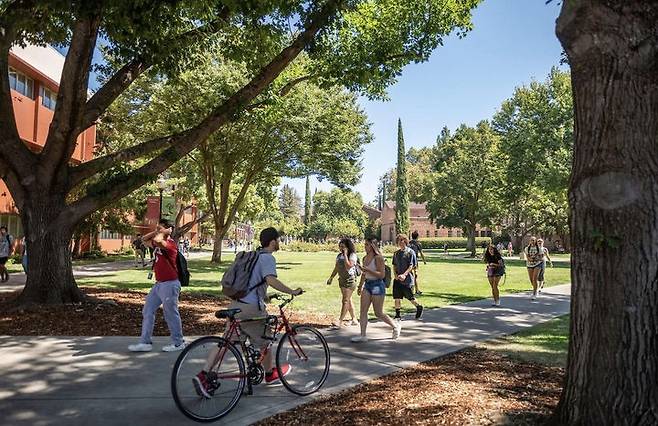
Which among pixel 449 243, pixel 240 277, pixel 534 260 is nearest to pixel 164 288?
pixel 240 277

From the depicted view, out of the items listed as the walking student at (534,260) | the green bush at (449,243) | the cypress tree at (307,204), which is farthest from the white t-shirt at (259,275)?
the cypress tree at (307,204)

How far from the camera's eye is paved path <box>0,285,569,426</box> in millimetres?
4832

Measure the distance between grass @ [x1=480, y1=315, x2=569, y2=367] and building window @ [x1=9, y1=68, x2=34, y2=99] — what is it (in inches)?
1023

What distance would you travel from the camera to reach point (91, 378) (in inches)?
235

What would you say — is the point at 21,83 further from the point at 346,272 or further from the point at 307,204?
Result: the point at 307,204

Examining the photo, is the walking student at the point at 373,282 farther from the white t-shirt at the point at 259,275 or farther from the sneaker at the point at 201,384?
the sneaker at the point at 201,384

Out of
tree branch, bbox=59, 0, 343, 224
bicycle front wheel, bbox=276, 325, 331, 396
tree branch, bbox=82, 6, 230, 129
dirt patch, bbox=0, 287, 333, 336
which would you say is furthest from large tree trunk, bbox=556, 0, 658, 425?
tree branch, bbox=82, 6, 230, 129

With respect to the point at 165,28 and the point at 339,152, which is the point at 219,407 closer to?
the point at 165,28

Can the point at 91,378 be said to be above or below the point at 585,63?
below

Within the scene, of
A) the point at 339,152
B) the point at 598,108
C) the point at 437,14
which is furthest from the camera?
the point at 339,152

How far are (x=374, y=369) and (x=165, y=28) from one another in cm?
788

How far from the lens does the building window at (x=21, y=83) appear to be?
26312 mm

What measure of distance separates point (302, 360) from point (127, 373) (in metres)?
2.10

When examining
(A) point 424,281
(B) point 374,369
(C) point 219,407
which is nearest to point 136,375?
(C) point 219,407
